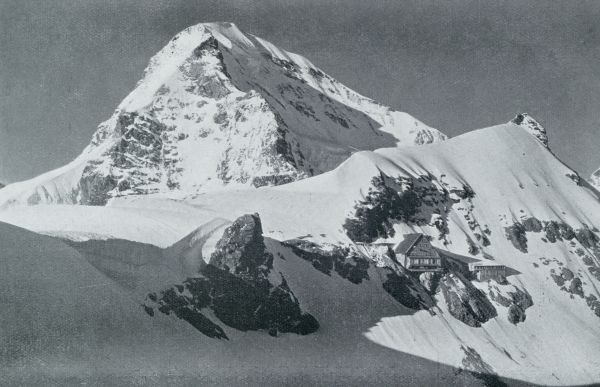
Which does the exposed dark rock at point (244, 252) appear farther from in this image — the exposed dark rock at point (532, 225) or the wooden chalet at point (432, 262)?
the exposed dark rock at point (532, 225)

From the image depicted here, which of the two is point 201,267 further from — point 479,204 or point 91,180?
point 91,180

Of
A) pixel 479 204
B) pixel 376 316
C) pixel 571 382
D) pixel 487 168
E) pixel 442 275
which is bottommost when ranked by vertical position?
pixel 571 382

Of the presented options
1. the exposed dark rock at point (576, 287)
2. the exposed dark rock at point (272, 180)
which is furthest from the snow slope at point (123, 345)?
the exposed dark rock at point (272, 180)

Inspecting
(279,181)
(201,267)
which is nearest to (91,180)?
(279,181)

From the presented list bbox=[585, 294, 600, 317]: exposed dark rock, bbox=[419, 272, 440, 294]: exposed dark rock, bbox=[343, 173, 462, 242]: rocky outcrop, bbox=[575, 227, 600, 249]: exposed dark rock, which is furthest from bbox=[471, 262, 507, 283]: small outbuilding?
bbox=[575, 227, 600, 249]: exposed dark rock

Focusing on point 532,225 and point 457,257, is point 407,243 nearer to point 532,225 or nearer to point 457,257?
point 457,257

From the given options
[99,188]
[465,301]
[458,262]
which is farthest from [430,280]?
[99,188]

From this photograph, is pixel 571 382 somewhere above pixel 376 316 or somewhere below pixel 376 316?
below
